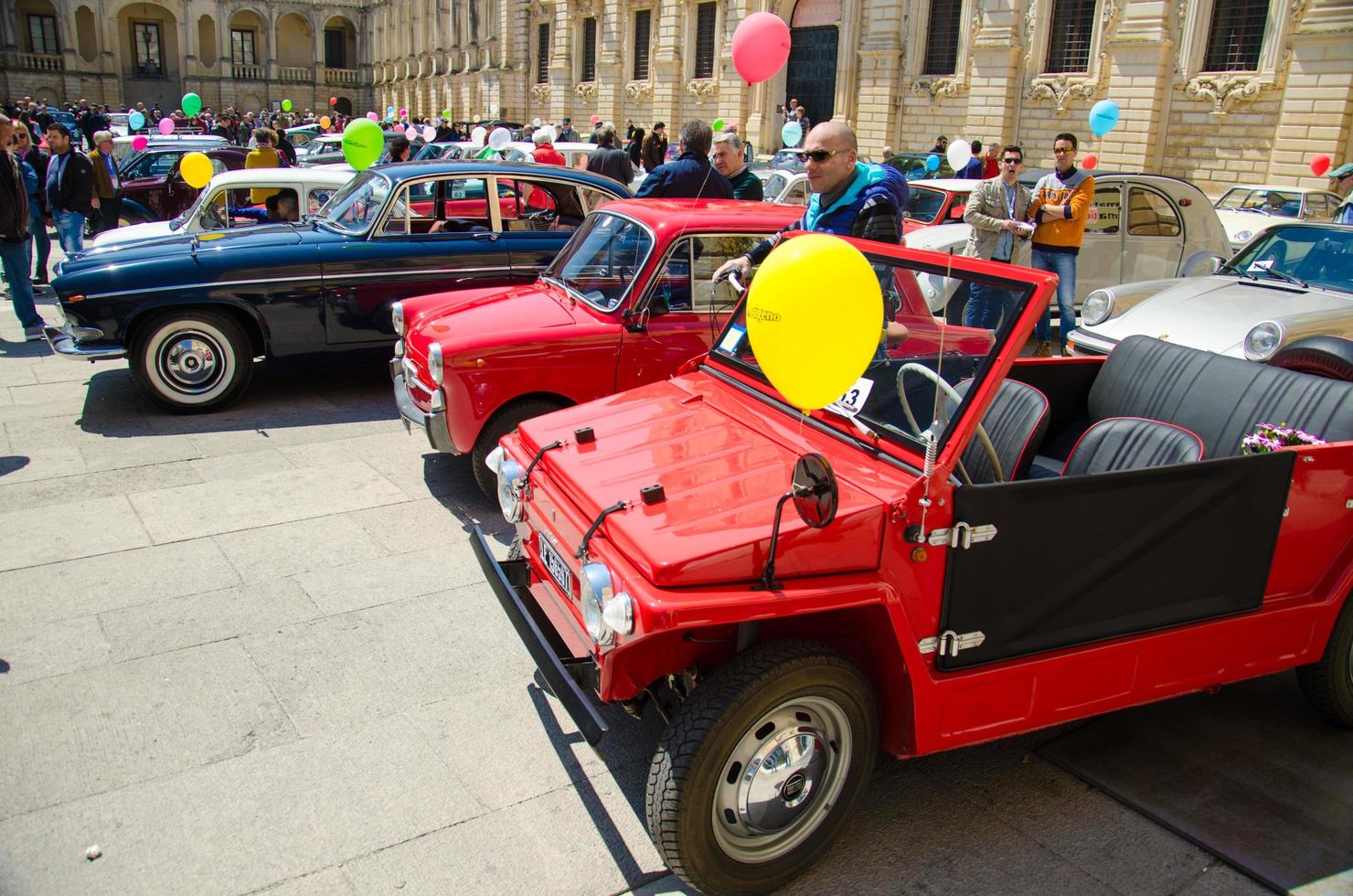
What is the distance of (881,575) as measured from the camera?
2.84m

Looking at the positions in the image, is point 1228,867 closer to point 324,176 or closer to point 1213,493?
point 1213,493

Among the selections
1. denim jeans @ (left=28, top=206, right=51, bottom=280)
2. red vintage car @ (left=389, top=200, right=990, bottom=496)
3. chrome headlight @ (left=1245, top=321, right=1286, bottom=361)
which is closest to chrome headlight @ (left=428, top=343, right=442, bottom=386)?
red vintage car @ (left=389, top=200, right=990, bottom=496)

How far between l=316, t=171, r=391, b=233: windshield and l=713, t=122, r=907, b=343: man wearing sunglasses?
3.69m

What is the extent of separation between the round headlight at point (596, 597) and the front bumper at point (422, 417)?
2.77m

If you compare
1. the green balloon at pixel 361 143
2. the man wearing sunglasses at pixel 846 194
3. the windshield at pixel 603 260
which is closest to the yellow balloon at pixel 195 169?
the green balloon at pixel 361 143

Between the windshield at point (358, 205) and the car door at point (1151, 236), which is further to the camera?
the car door at point (1151, 236)

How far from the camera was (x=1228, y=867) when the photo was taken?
10.2ft

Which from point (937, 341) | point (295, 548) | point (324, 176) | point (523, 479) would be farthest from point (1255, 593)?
point (324, 176)

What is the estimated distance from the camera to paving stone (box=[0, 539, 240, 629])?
4.49 m

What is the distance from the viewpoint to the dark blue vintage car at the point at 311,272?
6949mm

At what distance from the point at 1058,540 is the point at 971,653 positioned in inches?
17.1

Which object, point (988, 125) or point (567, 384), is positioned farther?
point (988, 125)

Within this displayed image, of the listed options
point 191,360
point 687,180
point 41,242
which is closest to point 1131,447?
point 687,180

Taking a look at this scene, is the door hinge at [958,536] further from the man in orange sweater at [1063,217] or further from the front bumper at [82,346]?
the man in orange sweater at [1063,217]
